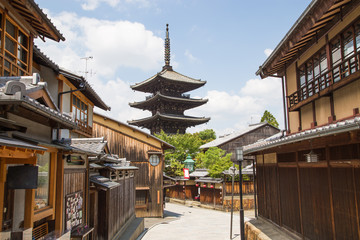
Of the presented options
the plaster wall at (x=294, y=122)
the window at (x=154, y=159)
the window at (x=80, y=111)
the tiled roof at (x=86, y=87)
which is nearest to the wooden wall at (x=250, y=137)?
the window at (x=154, y=159)

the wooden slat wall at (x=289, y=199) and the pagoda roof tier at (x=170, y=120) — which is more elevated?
the pagoda roof tier at (x=170, y=120)

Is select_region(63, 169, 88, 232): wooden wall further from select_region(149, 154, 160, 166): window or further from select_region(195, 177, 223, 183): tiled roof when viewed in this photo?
select_region(195, 177, 223, 183): tiled roof

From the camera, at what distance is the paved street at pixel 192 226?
59.6 feet

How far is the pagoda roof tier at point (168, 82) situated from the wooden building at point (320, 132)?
1369 inches

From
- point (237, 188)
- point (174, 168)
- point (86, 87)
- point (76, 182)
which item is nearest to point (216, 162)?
point (237, 188)

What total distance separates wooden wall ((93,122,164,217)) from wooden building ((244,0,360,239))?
14.5 metres

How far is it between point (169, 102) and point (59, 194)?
41.1 metres

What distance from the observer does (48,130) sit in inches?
311

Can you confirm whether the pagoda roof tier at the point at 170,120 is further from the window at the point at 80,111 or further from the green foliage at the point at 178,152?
the window at the point at 80,111

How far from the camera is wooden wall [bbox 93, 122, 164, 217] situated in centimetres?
2623

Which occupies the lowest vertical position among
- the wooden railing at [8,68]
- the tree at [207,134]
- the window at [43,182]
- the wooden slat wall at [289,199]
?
the wooden slat wall at [289,199]

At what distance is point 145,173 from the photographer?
87.8ft

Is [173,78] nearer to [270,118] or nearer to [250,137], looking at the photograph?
[250,137]

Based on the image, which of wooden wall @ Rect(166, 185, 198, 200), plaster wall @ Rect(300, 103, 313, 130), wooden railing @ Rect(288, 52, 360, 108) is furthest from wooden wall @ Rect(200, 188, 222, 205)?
plaster wall @ Rect(300, 103, 313, 130)
